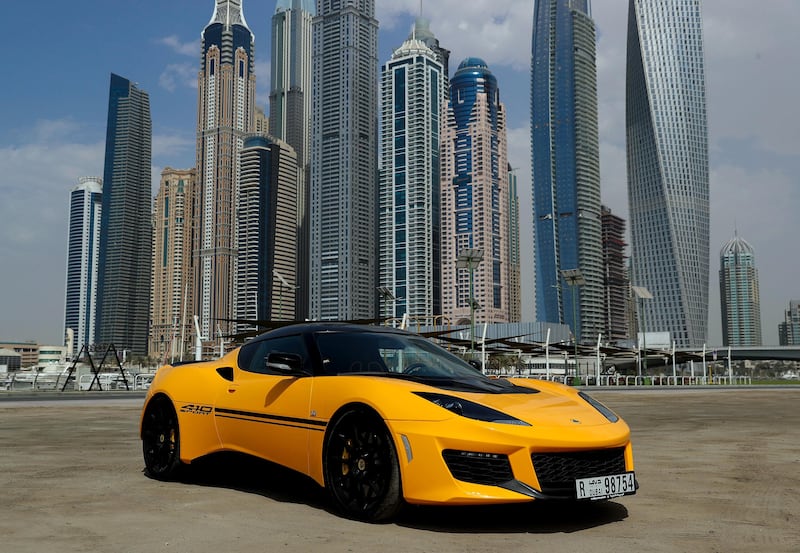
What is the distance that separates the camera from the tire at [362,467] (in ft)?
15.0

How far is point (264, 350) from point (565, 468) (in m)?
2.77

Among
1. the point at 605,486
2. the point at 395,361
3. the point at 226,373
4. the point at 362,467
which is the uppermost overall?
the point at 395,361

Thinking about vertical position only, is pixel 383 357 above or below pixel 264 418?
above

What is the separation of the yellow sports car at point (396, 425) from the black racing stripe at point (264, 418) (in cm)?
1

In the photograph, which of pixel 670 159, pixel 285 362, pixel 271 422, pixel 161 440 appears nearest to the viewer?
pixel 285 362

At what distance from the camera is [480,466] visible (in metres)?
4.39

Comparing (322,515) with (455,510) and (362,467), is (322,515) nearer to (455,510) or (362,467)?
(362,467)

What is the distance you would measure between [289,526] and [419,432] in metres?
0.98

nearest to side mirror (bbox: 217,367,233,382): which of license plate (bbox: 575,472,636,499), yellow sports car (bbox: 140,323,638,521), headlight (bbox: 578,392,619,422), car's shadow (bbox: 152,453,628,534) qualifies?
yellow sports car (bbox: 140,323,638,521)

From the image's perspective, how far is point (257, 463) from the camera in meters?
5.68

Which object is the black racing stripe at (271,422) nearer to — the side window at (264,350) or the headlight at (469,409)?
the side window at (264,350)

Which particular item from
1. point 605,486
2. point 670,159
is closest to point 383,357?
point 605,486

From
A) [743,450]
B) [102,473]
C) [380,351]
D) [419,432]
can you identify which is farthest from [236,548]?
[743,450]

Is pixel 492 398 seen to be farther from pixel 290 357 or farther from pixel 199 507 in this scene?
pixel 199 507
